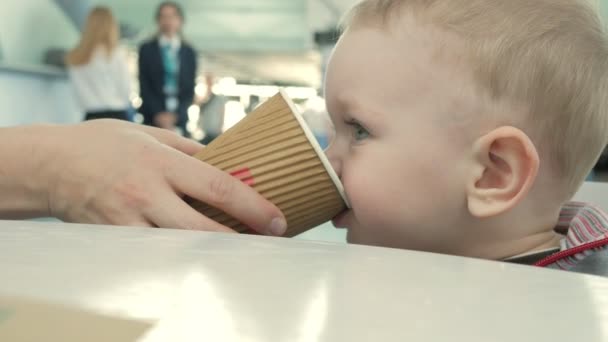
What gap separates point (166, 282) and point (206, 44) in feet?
23.7

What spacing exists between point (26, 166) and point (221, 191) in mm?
284

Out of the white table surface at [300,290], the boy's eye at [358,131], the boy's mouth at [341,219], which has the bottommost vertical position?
the boy's mouth at [341,219]

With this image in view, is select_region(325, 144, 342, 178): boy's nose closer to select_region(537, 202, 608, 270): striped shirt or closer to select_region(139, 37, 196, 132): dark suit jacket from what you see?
select_region(537, 202, 608, 270): striped shirt

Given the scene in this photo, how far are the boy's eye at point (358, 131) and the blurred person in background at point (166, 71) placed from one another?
3852 mm

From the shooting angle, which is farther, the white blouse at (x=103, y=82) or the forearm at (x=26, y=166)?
the white blouse at (x=103, y=82)

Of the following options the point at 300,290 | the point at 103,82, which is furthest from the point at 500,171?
the point at 103,82

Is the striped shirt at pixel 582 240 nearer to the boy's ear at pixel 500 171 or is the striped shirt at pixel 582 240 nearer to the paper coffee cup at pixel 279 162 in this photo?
the boy's ear at pixel 500 171

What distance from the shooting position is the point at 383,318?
1.01ft

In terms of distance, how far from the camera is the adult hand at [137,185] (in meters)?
0.78

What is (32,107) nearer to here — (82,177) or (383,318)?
(82,177)

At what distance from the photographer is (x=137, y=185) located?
792mm

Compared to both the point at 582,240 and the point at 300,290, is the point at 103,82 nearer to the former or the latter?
the point at 582,240

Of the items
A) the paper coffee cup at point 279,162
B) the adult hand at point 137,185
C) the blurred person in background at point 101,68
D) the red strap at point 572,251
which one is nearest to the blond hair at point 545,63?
the red strap at point 572,251

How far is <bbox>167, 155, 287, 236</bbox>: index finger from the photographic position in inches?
31.0
